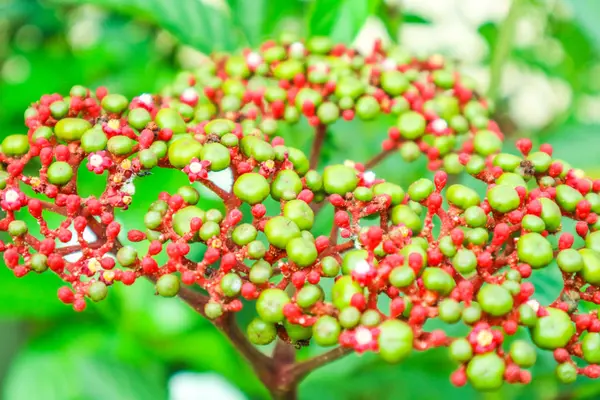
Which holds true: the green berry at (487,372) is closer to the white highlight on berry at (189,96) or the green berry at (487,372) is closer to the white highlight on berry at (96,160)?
the white highlight on berry at (96,160)

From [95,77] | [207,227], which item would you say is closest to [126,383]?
[207,227]

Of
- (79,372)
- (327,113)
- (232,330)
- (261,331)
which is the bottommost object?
(79,372)

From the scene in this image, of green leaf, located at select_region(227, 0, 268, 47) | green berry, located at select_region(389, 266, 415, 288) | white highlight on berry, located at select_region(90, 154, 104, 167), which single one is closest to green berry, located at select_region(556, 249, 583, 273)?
green berry, located at select_region(389, 266, 415, 288)

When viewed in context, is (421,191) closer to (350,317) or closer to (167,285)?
(350,317)

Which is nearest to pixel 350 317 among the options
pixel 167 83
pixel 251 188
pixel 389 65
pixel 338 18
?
pixel 251 188

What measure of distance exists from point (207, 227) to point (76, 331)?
1.11m

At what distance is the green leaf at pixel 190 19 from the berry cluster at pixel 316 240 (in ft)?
1.48

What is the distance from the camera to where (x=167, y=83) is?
1864 mm

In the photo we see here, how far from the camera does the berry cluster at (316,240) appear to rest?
87 centimetres

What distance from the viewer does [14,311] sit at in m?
1.78

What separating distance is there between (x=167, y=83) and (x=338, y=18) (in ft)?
1.97

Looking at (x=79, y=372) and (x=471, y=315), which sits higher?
(x=471, y=315)

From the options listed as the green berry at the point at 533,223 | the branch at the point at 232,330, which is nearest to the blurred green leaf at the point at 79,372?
the branch at the point at 232,330

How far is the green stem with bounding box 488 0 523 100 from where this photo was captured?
1614mm
